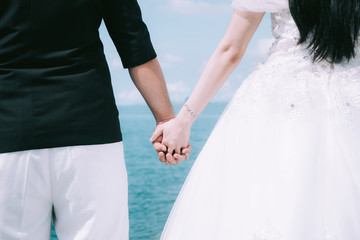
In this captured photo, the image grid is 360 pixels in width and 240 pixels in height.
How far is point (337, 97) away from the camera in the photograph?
1474 millimetres

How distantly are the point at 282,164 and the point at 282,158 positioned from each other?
2cm

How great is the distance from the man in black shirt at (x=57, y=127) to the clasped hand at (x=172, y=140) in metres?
0.47

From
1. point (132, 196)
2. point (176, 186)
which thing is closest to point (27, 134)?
point (132, 196)

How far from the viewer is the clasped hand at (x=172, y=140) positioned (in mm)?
1921

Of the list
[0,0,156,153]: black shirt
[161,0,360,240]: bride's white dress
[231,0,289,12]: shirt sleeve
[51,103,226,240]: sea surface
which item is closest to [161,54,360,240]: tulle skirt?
[161,0,360,240]: bride's white dress

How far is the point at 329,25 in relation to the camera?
4.75 ft

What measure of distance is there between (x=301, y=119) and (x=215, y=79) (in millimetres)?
431

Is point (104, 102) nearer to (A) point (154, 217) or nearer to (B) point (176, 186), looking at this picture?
(A) point (154, 217)

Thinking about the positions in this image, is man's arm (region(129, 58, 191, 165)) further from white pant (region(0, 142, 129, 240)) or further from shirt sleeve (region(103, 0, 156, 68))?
white pant (region(0, 142, 129, 240))

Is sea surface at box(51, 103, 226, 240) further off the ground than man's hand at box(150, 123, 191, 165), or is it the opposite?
man's hand at box(150, 123, 191, 165)

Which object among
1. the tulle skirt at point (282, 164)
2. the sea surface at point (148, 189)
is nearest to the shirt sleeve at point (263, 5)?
the tulle skirt at point (282, 164)

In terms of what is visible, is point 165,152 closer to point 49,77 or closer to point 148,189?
point 49,77

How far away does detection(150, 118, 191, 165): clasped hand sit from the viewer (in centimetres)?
192

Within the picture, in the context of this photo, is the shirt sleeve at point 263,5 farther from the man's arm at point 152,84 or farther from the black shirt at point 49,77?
the black shirt at point 49,77
